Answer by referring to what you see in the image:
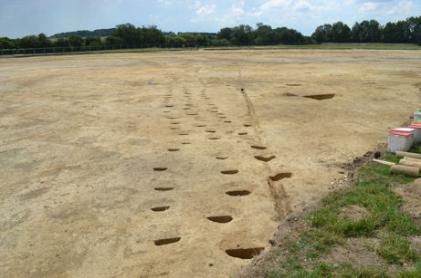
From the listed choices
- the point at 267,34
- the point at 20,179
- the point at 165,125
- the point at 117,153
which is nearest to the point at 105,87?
the point at 165,125

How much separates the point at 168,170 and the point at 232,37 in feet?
237

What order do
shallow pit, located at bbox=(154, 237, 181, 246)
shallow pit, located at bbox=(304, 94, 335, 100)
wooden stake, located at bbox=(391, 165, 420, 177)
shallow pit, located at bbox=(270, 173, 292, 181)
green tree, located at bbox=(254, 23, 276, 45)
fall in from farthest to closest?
green tree, located at bbox=(254, 23, 276, 45), shallow pit, located at bbox=(304, 94, 335, 100), shallow pit, located at bbox=(270, 173, 292, 181), wooden stake, located at bbox=(391, 165, 420, 177), shallow pit, located at bbox=(154, 237, 181, 246)

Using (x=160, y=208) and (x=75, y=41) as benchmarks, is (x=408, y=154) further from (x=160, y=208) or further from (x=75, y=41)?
(x=75, y=41)

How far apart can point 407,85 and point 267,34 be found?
61.9m

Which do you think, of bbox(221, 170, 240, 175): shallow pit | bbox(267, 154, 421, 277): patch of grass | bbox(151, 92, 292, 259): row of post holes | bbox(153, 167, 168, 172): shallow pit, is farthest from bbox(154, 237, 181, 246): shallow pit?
bbox(153, 167, 168, 172): shallow pit

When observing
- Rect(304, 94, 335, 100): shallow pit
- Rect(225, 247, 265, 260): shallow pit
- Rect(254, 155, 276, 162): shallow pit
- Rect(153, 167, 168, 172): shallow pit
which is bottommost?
Rect(225, 247, 265, 260): shallow pit

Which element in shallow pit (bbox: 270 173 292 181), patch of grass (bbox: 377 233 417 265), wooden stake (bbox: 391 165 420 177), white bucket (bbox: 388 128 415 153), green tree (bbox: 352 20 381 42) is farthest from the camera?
green tree (bbox: 352 20 381 42)

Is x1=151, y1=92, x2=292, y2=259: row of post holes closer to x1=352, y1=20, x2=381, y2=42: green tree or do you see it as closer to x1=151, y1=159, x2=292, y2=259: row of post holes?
x1=151, y1=159, x2=292, y2=259: row of post holes

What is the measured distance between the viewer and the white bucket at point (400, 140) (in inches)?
267

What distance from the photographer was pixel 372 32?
80.9 metres

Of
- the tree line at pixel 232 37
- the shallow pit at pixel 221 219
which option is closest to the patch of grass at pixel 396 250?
the shallow pit at pixel 221 219

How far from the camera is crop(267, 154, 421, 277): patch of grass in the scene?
11.7 ft

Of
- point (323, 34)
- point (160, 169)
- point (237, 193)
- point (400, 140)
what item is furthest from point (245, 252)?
point (323, 34)

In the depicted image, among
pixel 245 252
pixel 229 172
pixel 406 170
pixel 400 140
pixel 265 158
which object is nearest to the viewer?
pixel 245 252
